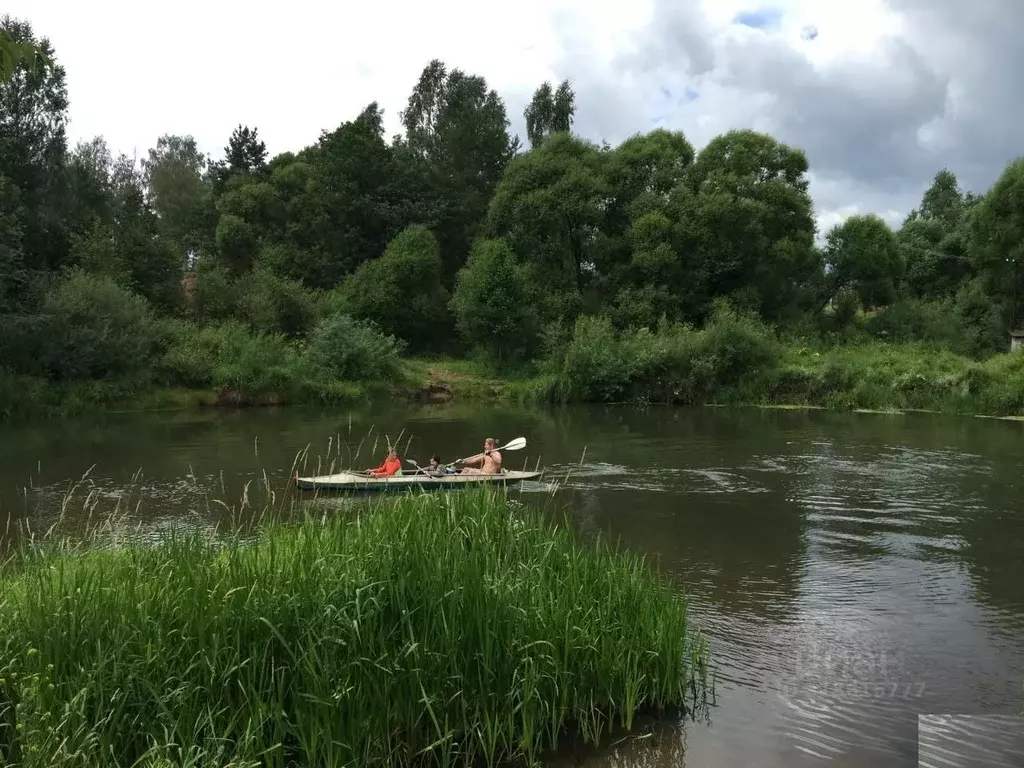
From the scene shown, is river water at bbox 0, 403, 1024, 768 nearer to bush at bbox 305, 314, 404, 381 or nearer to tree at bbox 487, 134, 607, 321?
bush at bbox 305, 314, 404, 381

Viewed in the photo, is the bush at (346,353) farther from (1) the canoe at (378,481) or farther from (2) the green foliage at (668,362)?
(1) the canoe at (378,481)

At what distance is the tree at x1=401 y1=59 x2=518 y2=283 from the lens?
4897cm

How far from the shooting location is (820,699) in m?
6.28

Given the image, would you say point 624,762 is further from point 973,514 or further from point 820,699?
point 973,514

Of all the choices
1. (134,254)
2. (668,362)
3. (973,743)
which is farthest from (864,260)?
(973,743)

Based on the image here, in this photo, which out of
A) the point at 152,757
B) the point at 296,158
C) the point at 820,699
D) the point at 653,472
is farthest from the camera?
the point at 296,158

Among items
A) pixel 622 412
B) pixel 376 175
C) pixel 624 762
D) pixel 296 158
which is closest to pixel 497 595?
pixel 624 762

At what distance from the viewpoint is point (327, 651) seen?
15.2ft

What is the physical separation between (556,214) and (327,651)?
39098 millimetres

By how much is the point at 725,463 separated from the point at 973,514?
607 cm

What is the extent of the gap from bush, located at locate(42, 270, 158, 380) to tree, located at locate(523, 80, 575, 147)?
28.0 metres

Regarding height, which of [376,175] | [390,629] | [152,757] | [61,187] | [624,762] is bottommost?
[624,762]

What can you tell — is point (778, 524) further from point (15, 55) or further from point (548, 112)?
point (548, 112)

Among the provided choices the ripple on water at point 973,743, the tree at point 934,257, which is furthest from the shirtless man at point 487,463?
the tree at point 934,257
